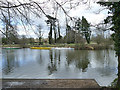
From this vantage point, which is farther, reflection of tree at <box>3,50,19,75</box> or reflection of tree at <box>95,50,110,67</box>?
reflection of tree at <box>95,50,110,67</box>

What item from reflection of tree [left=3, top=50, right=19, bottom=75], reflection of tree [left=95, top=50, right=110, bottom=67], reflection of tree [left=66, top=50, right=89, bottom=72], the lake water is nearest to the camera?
the lake water

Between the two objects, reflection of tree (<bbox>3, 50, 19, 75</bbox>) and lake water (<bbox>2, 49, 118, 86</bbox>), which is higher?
reflection of tree (<bbox>3, 50, 19, 75</bbox>)

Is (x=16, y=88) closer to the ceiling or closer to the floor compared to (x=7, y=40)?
closer to the floor

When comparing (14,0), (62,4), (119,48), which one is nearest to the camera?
(62,4)

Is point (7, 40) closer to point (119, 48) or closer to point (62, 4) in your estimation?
point (62, 4)

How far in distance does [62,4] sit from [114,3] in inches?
55.8

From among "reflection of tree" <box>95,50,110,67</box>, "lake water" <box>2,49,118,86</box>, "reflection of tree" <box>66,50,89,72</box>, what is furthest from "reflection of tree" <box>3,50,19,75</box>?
"reflection of tree" <box>95,50,110,67</box>

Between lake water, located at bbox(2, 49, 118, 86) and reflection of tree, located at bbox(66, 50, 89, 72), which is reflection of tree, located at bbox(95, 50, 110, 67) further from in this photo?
reflection of tree, located at bbox(66, 50, 89, 72)

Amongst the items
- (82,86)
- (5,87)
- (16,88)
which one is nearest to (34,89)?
(16,88)

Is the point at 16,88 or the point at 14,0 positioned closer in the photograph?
the point at 14,0

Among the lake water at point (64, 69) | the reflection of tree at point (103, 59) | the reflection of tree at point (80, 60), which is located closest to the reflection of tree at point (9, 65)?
the lake water at point (64, 69)

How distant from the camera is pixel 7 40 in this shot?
2.16 meters

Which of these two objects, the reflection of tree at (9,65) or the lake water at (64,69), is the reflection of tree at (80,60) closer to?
the lake water at (64,69)

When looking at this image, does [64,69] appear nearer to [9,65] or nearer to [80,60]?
[80,60]
